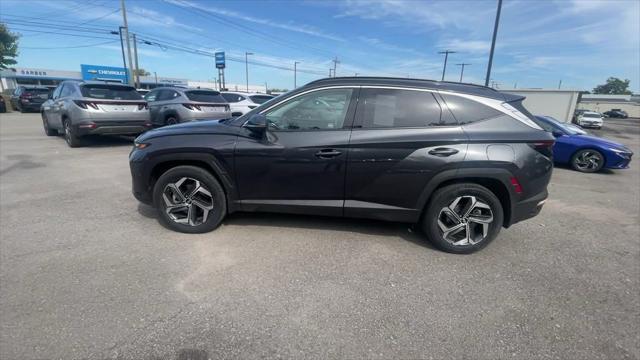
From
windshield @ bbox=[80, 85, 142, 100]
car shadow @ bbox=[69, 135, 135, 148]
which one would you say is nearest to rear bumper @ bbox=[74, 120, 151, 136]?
windshield @ bbox=[80, 85, 142, 100]

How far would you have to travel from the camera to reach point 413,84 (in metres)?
3.26

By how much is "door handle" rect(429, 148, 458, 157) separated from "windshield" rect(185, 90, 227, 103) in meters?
8.38

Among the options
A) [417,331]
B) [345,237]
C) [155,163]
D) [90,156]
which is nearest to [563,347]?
[417,331]

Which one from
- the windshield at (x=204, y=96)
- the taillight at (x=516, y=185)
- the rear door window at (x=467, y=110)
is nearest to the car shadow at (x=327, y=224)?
the taillight at (x=516, y=185)

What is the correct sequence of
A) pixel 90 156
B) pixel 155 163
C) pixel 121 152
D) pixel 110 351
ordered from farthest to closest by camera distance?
pixel 121 152 → pixel 90 156 → pixel 155 163 → pixel 110 351

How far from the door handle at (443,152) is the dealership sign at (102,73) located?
53485 millimetres

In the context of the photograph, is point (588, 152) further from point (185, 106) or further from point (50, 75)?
point (50, 75)

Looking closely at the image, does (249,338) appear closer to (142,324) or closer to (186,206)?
(142,324)

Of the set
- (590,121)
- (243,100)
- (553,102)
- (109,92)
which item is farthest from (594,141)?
(590,121)

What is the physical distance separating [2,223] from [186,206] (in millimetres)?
2303

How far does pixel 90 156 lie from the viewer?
7.38m

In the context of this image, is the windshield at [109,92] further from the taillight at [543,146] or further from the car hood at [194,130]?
the taillight at [543,146]

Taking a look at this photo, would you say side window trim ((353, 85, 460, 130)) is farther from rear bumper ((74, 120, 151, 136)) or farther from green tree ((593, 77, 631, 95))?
green tree ((593, 77, 631, 95))

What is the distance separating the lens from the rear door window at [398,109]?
10.3ft
